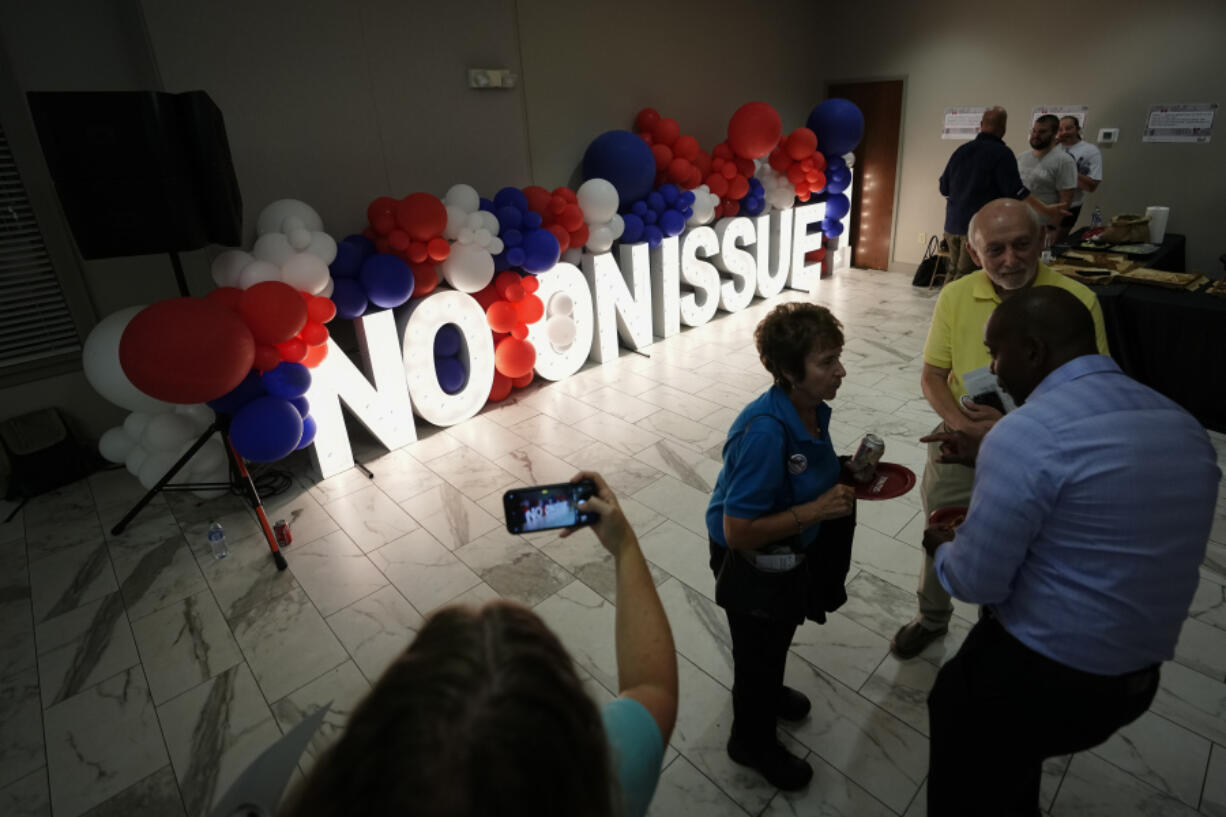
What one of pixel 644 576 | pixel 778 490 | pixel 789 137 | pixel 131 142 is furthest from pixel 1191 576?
pixel 789 137

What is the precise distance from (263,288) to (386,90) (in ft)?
6.40

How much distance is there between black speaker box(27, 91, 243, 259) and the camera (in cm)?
262

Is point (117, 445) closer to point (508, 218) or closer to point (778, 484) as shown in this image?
point (508, 218)

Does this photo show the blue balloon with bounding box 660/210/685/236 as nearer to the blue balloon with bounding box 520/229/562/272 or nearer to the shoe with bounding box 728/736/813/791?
the blue balloon with bounding box 520/229/562/272

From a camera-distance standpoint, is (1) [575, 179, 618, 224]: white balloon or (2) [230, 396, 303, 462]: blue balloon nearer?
(2) [230, 396, 303, 462]: blue balloon

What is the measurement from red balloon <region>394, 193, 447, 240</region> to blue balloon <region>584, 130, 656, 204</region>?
1694 mm

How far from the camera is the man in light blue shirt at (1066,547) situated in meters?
1.07

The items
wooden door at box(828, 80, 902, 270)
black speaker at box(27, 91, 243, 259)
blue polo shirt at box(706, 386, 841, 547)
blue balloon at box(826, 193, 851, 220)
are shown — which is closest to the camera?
blue polo shirt at box(706, 386, 841, 547)

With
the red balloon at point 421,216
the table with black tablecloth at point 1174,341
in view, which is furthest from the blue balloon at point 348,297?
the table with black tablecloth at point 1174,341

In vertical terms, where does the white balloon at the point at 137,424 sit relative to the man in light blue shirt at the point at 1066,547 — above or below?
below

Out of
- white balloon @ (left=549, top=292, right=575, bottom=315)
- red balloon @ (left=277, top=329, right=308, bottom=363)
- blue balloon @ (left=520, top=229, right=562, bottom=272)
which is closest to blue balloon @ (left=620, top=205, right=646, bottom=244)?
white balloon @ (left=549, top=292, right=575, bottom=315)

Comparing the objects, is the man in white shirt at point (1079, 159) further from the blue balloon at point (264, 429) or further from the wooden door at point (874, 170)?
the blue balloon at point (264, 429)

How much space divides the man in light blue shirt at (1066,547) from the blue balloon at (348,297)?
10.9 ft

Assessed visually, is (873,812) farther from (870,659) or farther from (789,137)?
(789,137)
